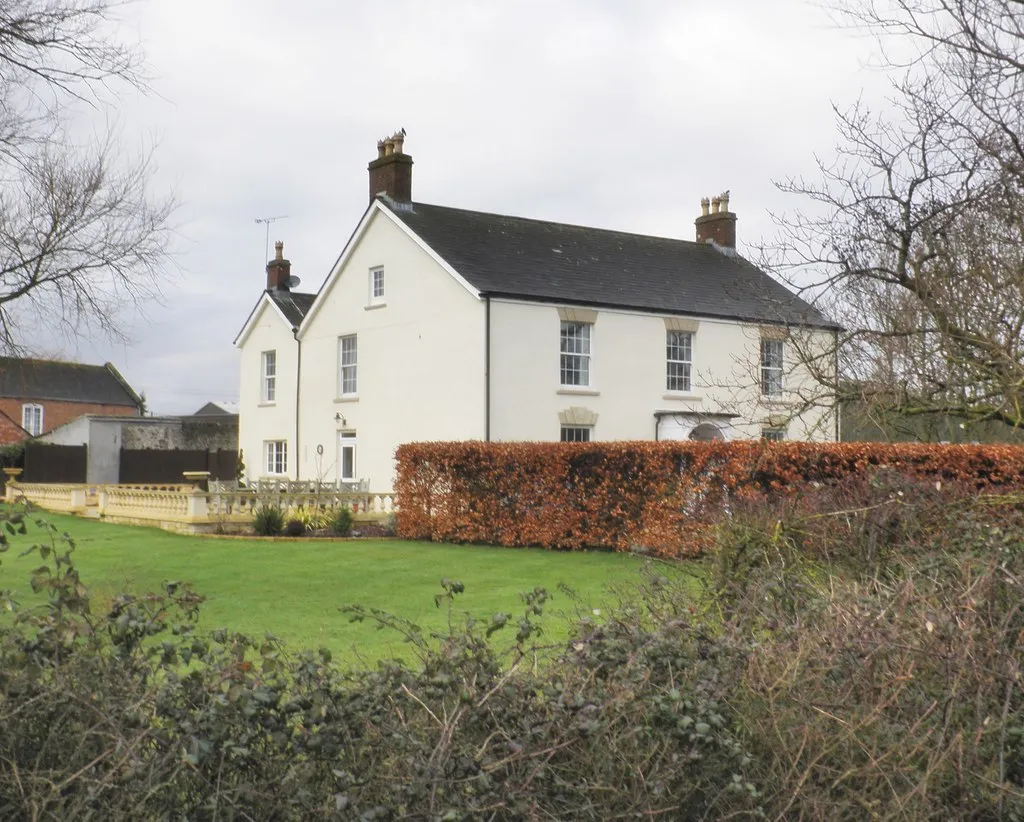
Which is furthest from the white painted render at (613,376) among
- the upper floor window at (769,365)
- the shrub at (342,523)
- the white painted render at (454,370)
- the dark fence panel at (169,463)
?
the dark fence panel at (169,463)

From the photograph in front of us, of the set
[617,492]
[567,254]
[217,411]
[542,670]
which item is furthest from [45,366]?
[542,670]

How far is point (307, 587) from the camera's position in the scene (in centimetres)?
1523

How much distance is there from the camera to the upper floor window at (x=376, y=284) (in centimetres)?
3119

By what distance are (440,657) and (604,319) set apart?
2485 centimetres

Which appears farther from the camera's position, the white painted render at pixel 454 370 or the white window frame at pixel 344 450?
the white window frame at pixel 344 450

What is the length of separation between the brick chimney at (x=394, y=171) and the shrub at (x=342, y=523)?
10.4 metres

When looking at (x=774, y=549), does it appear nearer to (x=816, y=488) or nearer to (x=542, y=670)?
(x=816, y=488)

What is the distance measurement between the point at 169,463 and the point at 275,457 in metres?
7.57

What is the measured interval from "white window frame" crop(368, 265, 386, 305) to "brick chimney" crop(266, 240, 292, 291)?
305 inches

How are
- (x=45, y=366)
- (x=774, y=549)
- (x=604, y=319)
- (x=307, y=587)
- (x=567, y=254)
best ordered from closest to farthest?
(x=774, y=549) < (x=307, y=587) < (x=604, y=319) < (x=567, y=254) < (x=45, y=366)

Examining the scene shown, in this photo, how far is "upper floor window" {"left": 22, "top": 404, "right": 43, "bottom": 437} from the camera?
211 ft

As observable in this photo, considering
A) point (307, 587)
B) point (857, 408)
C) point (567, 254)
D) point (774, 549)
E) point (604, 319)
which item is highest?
point (567, 254)

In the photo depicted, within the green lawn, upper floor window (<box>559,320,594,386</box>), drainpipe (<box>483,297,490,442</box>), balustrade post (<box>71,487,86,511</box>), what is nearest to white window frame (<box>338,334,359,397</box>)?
drainpipe (<box>483,297,490,442</box>)

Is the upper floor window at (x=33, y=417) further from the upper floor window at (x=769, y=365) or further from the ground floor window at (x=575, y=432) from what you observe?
the upper floor window at (x=769, y=365)
